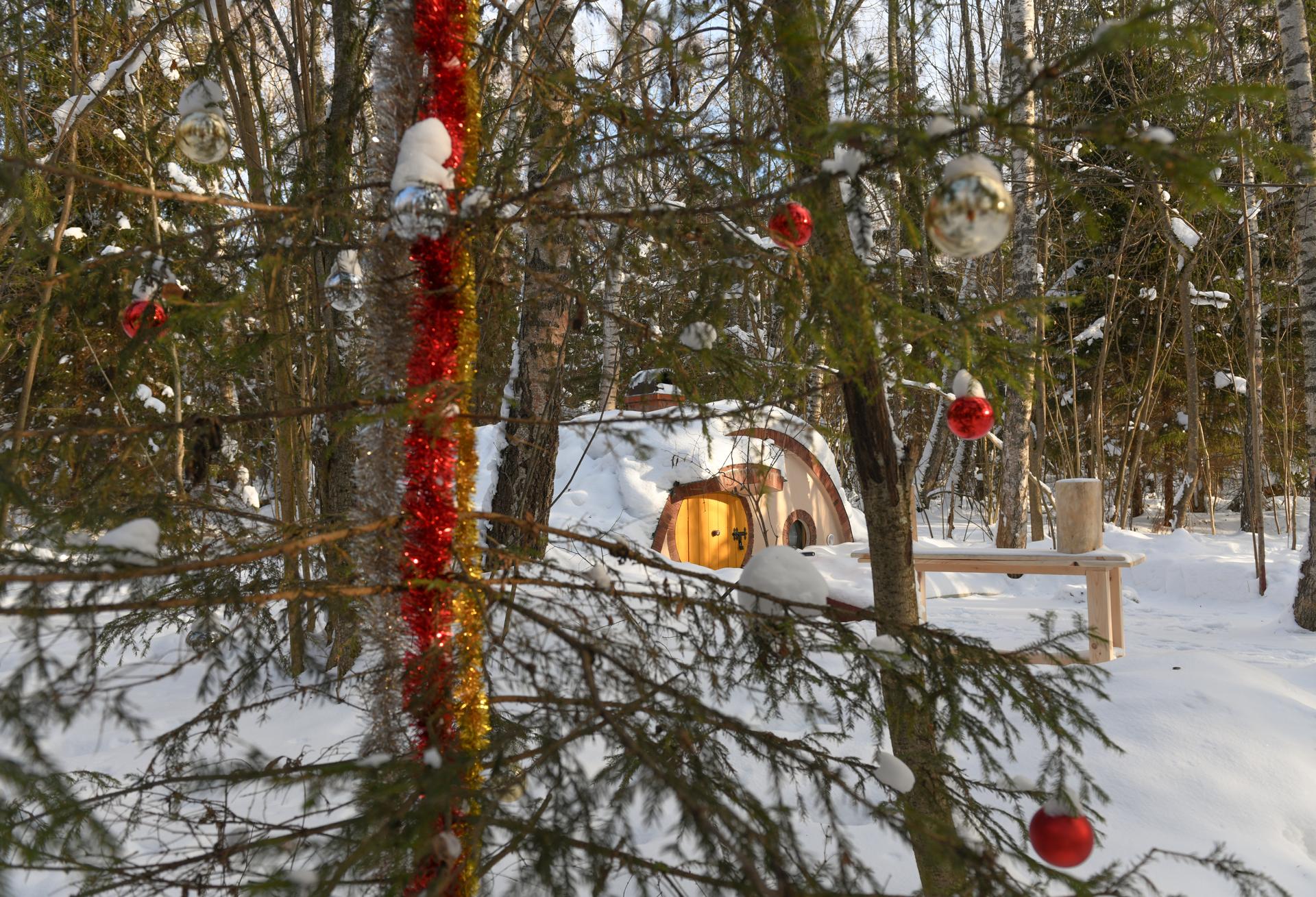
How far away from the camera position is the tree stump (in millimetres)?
5902

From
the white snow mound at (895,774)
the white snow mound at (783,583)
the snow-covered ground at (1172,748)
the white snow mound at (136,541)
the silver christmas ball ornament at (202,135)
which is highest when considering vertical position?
the silver christmas ball ornament at (202,135)

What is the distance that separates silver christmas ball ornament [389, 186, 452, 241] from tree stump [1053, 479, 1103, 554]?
5458 millimetres

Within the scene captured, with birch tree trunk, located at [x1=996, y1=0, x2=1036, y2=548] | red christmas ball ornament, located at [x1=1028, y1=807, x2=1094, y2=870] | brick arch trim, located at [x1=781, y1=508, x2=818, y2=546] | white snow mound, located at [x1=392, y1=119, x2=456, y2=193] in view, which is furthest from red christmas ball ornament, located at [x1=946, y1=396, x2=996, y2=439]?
brick arch trim, located at [x1=781, y1=508, x2=818, y2=546]

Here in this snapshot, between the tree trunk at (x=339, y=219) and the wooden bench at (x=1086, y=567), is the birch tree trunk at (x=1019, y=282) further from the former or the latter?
the tree trunk at (x=339, y=219)

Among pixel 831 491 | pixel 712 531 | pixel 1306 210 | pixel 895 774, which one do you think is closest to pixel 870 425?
pixel 895 774

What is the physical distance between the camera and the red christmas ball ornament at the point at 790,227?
1701 mm

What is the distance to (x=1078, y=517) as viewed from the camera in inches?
235

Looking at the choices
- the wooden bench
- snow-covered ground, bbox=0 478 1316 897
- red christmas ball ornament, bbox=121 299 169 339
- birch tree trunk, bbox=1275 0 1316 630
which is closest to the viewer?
red christmas ball ornament, bbox=121 299 169 339

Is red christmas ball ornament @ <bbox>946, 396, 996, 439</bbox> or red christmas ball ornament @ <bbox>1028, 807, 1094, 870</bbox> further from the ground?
red christmas ball ornament @ <bbox>946, 396, 996, 439</bbox>

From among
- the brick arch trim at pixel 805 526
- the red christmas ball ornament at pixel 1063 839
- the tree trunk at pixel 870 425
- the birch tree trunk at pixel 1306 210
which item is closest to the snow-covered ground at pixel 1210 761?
the red christmas ball ornament at pixel 1063 839

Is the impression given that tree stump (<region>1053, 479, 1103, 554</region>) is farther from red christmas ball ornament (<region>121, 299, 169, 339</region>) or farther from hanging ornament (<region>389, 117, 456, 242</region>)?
red christmas ball ornament (<region>121, 299, 169, 339</region>)

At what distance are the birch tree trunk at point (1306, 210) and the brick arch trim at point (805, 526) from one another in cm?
524

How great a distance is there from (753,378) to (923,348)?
0.48 m

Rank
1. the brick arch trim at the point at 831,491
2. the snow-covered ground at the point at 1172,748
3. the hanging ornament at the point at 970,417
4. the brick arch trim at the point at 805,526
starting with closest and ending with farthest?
the snow-covered ground at the point at 1172,748
the hanging ornament at the point at 970,417
the brick arch trim at the point at 805,526
the brick arch trim at the point at 831,491
